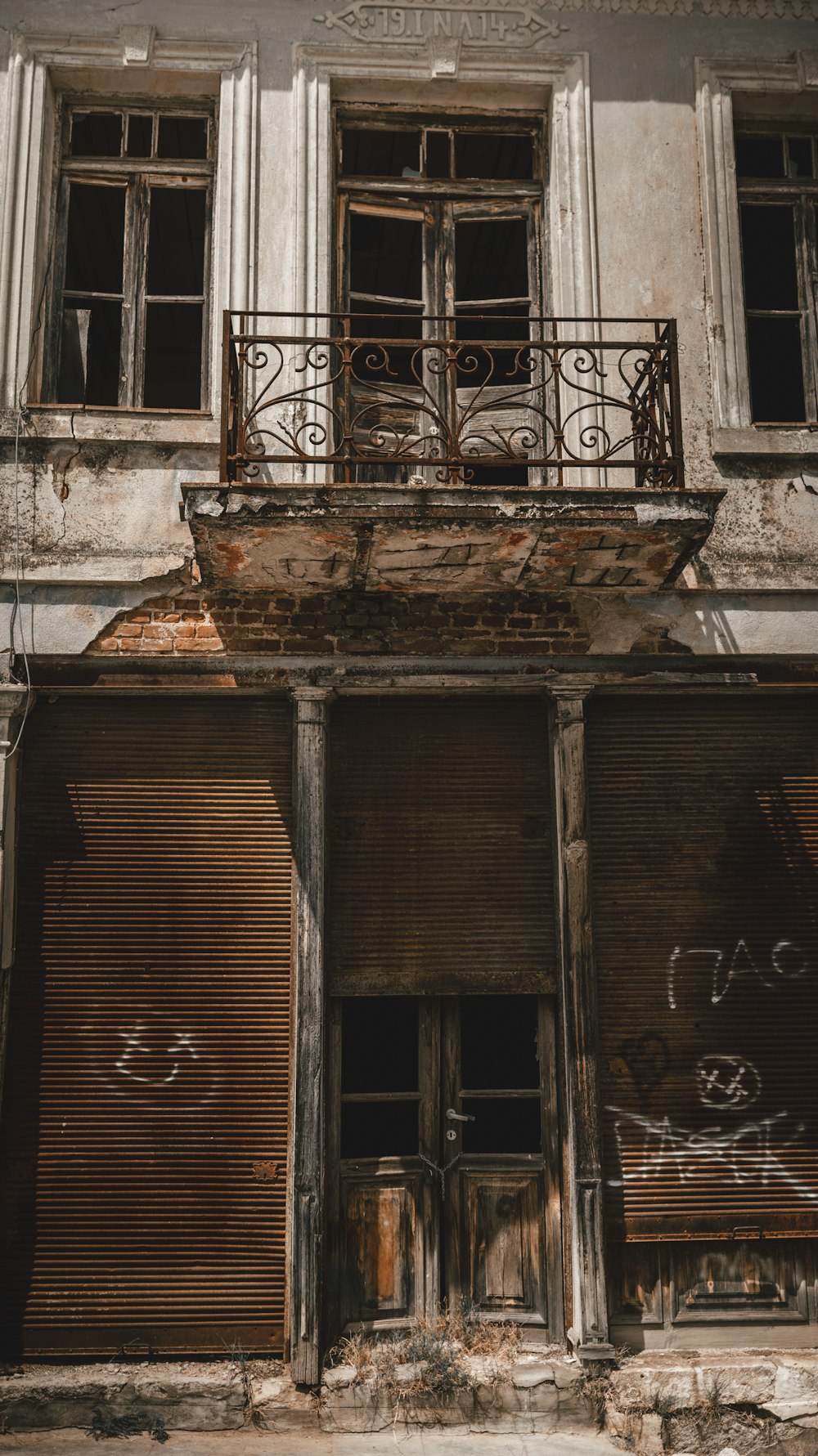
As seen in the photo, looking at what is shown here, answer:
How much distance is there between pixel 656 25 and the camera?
652 cm

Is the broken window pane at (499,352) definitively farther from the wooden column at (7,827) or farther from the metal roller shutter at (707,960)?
the wooden column at (7,827)

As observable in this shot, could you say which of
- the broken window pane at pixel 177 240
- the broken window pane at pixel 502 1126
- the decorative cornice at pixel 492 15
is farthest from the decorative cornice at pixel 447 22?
the broken window pane at pixel 502 1126

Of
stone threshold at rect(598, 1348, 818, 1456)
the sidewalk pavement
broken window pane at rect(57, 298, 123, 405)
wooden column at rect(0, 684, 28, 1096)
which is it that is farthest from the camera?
broken window pane at rect(57, 298, 123, 405)

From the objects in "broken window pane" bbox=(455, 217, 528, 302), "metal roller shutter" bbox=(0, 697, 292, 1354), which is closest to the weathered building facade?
"metal roller shutter" bbox=(0, 697, 292, 1354)

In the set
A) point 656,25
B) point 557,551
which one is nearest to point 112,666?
point 557,551

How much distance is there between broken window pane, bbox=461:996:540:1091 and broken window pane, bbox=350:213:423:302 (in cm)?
421

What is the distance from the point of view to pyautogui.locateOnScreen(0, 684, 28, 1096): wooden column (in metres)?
5.58

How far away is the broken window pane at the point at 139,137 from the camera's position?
21.5 ft

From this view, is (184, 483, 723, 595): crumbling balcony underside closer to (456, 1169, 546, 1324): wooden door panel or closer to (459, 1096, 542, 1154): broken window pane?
(459, 1096, 542, 1154): broken window pane

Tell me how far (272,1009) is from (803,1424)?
130 inches

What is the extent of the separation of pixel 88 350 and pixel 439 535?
2.56 metres

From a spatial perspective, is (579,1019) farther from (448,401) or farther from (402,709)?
(448,401)

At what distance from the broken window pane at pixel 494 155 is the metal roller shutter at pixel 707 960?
341cm

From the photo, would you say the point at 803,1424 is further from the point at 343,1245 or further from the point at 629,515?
the point at 629,515
